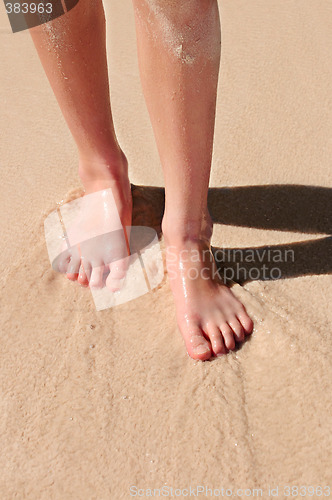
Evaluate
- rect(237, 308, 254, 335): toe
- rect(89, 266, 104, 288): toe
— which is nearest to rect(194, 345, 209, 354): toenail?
rect(237, 308, 254, 335): toe

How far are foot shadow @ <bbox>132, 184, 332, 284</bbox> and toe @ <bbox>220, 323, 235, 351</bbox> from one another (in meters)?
0.18

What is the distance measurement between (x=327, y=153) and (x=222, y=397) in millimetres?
1069

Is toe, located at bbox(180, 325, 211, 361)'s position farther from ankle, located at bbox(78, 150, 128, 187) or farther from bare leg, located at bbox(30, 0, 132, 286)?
ankle, located at bbox(78, 150, 128, 187)

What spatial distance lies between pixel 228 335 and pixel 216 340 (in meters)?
0.03

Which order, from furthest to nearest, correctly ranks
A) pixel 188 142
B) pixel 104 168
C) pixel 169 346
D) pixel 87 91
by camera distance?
pixel 104 168 → pixel 87 91 → pixel 169 346 → pixel 188 142

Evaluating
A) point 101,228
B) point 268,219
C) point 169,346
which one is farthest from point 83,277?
point 268,219

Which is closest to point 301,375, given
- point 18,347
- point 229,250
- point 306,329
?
point 306,329

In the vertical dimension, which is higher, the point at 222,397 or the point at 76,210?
the point at 76,210

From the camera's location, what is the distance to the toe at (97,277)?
1.50 m

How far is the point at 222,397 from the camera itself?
4.06 feet

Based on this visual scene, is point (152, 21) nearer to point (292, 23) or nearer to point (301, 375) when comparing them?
point (301, 375)

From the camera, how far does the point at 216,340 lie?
4.36 feet

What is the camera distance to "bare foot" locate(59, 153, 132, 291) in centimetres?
152

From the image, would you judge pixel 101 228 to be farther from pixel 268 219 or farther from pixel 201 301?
pixel 268 219
